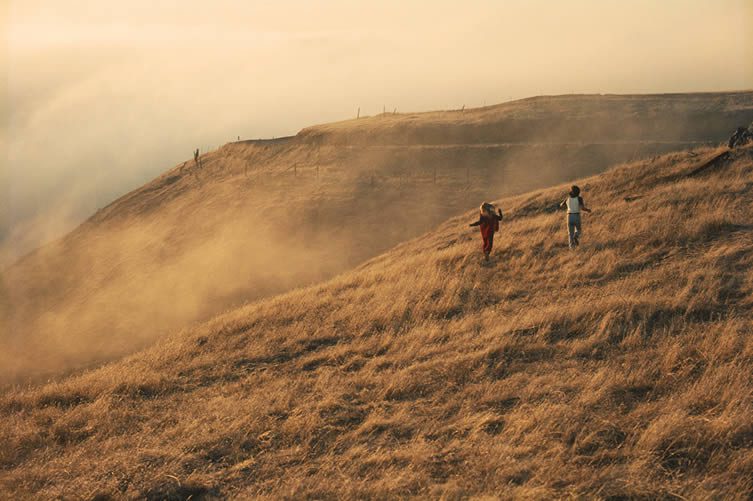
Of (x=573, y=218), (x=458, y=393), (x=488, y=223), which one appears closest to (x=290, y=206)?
(x=488, y=223)

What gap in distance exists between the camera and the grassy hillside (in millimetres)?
6699

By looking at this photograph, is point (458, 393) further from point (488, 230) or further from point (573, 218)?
point (573, 218)

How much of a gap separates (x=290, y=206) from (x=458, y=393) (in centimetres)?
3543

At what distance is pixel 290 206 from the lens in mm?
43188

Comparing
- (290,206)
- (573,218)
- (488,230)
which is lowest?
(488,230)

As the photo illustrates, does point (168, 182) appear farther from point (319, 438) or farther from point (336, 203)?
point (319, 438)

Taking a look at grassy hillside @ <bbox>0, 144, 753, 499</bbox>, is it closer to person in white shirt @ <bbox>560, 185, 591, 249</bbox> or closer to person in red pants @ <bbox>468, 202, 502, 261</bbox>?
person in white shirt @ <bbox>560, 185, 591, 249</bbox>

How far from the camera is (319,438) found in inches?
319

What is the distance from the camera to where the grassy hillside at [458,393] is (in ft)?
22.0

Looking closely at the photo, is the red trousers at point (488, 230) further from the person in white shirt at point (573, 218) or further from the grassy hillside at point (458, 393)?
the person in white shirt at point (573, 218)

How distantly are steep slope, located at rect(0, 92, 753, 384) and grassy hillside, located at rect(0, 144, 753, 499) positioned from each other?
588 inches

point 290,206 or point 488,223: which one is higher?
point 290,206

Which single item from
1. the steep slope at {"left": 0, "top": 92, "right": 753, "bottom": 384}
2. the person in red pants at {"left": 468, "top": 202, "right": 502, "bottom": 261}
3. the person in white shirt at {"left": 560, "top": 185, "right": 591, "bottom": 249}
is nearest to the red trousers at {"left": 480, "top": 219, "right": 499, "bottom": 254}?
the person in red pants at {"left": 468, "top": 202, "right": 502, "bottom": 261}

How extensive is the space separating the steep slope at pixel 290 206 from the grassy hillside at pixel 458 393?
588 inches
